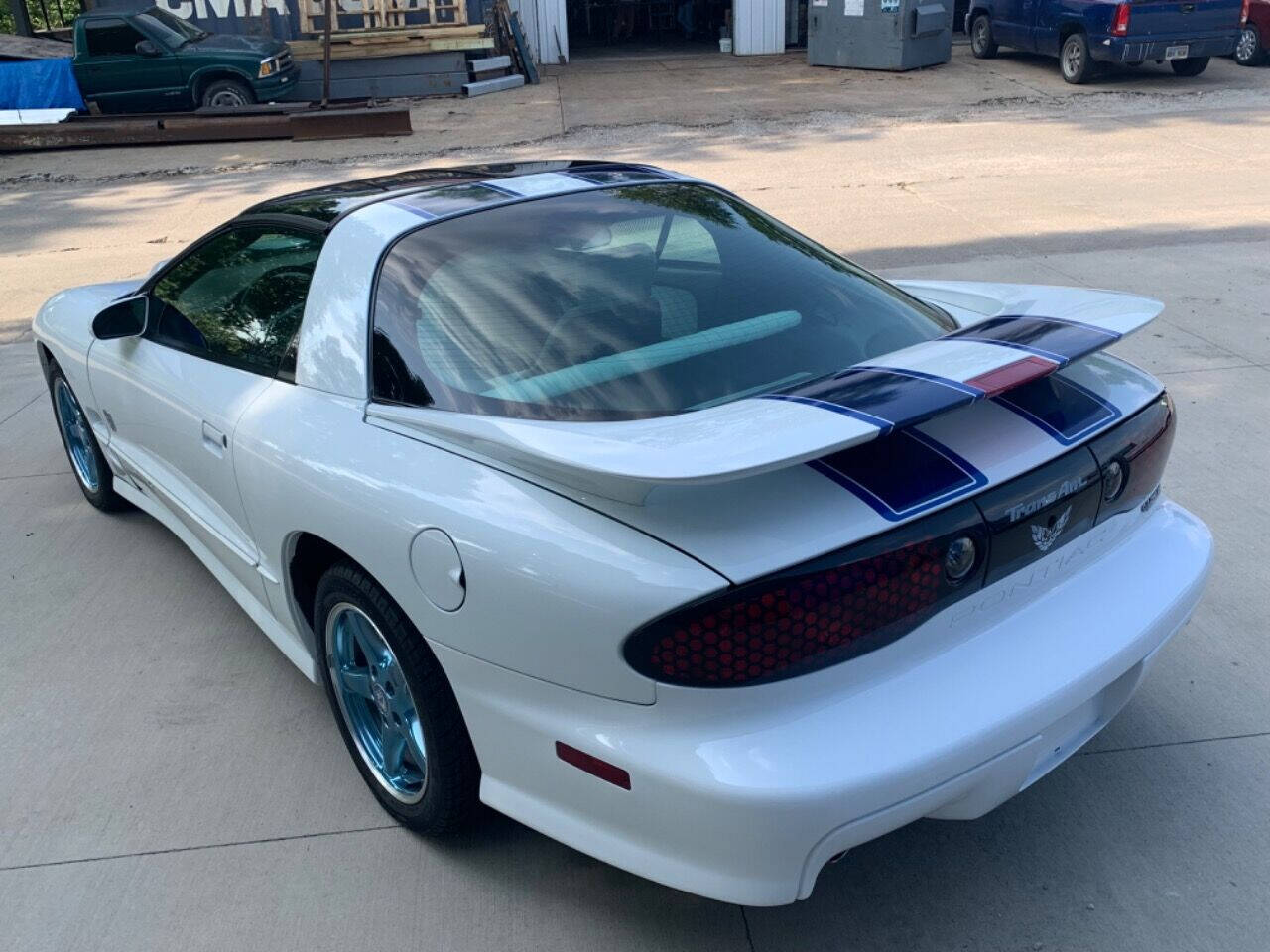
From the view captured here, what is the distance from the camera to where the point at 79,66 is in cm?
1584

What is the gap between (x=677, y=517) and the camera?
2074mm

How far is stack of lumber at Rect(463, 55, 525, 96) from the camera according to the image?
59.3 feet

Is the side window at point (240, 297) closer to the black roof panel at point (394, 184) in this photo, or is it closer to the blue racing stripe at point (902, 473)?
the black roof panel at point (394, 184)

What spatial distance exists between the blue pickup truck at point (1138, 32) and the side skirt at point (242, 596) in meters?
14.5

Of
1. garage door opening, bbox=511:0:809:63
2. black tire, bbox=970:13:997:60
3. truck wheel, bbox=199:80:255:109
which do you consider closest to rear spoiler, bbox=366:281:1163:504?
truck wheel, bbox=199:80:255:109

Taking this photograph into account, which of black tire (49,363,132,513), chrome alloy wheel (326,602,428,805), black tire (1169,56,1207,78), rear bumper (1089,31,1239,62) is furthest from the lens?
black tire (1169,56,1207,78)

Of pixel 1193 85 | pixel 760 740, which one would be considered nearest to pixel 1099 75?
pixel 1193 85

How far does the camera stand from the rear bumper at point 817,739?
1.97 metres

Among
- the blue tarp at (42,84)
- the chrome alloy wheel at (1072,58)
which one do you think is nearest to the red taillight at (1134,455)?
the chrome alloy wheel at (1072,58)

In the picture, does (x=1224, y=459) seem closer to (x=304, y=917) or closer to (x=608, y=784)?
(x=608, y=784)

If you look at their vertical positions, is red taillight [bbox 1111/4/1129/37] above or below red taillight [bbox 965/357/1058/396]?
above

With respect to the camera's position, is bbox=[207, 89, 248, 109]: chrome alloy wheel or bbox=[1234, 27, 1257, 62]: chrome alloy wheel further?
bbox=[1234, 27, 1257, 62]: chrome alloy wheel

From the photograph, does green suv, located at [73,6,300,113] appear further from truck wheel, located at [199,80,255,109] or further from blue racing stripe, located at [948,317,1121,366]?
blue racing stripe, located at [948,317,1121,366]

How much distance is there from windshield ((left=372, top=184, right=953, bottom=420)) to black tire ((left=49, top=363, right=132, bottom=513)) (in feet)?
7.11
